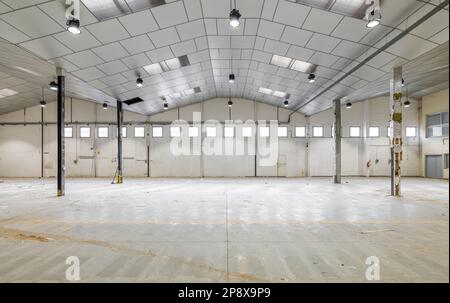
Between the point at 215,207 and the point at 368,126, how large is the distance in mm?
16721

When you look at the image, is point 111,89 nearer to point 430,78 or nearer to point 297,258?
point 297,258

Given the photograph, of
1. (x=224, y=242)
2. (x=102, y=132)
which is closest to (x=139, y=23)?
(x=224, y=242)

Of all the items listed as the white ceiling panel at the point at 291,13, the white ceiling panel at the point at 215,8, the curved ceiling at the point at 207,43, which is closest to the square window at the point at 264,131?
the curved ceiling at the point at 207,43

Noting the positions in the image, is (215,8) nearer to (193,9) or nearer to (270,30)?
(193,9)

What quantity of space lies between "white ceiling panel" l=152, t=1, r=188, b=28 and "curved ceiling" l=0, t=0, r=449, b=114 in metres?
0.03

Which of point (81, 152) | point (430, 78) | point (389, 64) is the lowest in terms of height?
point (81, 152)

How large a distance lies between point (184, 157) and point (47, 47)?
40.4 feet

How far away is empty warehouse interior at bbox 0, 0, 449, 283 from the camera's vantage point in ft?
12.1

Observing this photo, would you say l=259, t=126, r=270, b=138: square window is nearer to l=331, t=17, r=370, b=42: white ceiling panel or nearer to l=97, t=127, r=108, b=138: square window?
l=331, t=17, r=370, b=42: white ceiling panel

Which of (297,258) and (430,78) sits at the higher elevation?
(430,78)

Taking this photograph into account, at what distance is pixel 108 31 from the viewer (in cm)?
789

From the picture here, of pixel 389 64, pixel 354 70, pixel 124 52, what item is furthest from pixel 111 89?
pixel 389 64

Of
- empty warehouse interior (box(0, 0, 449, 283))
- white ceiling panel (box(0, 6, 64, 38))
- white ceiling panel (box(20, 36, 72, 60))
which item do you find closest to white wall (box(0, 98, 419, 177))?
empty warehouse interior (box(0, 0, 449, 283))
